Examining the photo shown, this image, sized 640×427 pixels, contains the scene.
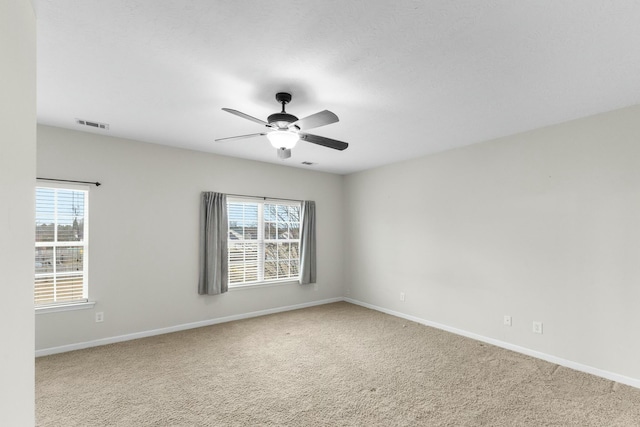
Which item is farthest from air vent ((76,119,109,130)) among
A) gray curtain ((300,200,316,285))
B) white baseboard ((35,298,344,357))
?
gray curtain ((300,200,316,285))

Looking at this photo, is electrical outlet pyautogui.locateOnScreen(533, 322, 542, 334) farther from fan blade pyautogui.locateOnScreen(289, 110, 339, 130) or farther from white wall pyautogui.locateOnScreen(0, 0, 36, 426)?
white wall pyautogui.locateOnScreen(0, 0, 36, 426)

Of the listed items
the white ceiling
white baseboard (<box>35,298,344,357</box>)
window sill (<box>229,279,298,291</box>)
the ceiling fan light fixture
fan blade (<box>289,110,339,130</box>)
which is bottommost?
white baseboard (<box>35,298,344,357</box>)

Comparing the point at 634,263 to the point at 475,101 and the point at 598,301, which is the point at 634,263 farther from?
the point at 475,101

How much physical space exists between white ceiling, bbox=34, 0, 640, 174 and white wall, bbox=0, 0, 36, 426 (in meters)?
0.43

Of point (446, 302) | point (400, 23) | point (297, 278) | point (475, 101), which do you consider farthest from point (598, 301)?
point (297, 278)

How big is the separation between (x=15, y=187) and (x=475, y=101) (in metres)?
3.29

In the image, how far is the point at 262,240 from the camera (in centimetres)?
536

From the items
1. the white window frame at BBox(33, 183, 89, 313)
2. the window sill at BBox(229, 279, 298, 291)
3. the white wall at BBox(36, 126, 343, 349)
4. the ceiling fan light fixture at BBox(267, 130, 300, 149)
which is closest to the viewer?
the ceiling fan light fixture at BBox(267, 130, 300, 149)

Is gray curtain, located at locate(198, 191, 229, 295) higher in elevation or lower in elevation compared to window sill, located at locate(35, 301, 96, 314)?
higher

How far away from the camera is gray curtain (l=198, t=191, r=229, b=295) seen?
181 inches

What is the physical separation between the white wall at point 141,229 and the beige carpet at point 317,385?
1.25 ft

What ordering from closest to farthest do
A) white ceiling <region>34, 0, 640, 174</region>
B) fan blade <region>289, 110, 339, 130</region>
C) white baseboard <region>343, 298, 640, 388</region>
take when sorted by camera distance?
white ceiling <region>34, 0, 640, 174</region>, fan blade <region>289, 110, 339, 130</region>, white baseboard <region>343, 298, 640, 388</region>

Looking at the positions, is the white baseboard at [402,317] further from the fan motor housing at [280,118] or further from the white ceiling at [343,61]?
the fan motor housing at [280,118]

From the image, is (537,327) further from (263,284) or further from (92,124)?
(92,124)
